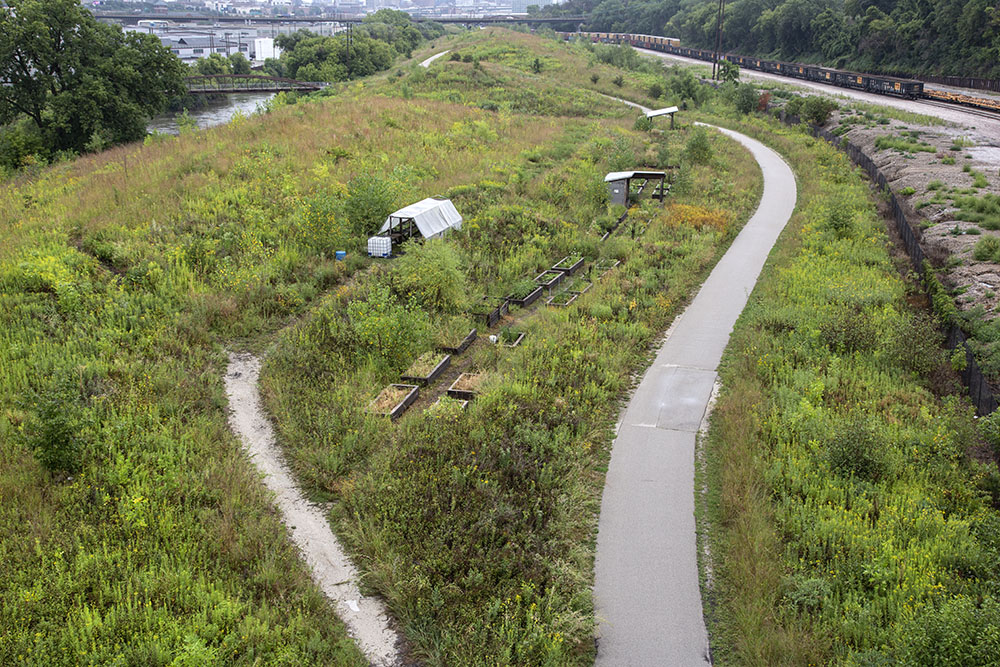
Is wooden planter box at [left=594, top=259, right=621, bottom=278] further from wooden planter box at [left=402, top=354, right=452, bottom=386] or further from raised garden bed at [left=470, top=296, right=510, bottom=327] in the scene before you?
wooden planter box at [left=402, top=354, right=452, bottom=386]

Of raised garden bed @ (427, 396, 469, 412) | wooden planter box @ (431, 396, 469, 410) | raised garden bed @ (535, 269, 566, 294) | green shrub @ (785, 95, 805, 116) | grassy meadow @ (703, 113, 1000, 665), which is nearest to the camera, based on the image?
grassy meadow @ (703, 113, 1000, 665)

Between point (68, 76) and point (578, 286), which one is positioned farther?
point (68, 76)

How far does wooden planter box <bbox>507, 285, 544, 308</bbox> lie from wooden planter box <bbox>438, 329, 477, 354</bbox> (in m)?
2.54

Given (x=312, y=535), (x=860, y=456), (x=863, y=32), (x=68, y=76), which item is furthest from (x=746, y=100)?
(x=312, y=535)

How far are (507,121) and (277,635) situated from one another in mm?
40071

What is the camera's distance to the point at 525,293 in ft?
67.6

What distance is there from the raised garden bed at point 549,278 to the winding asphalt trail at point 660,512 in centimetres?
402

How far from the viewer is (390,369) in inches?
629

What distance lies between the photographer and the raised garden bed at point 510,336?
17647 millimetres

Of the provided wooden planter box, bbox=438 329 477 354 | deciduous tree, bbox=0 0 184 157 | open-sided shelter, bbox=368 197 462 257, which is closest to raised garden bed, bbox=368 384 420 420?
wooden planter box, bbox=438 329 477 354

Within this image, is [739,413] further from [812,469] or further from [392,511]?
[392,511]

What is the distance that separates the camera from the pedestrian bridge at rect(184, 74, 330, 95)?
75125mm

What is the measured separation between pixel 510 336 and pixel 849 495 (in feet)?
28.5

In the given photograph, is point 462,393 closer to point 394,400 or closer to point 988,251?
point 394,400
